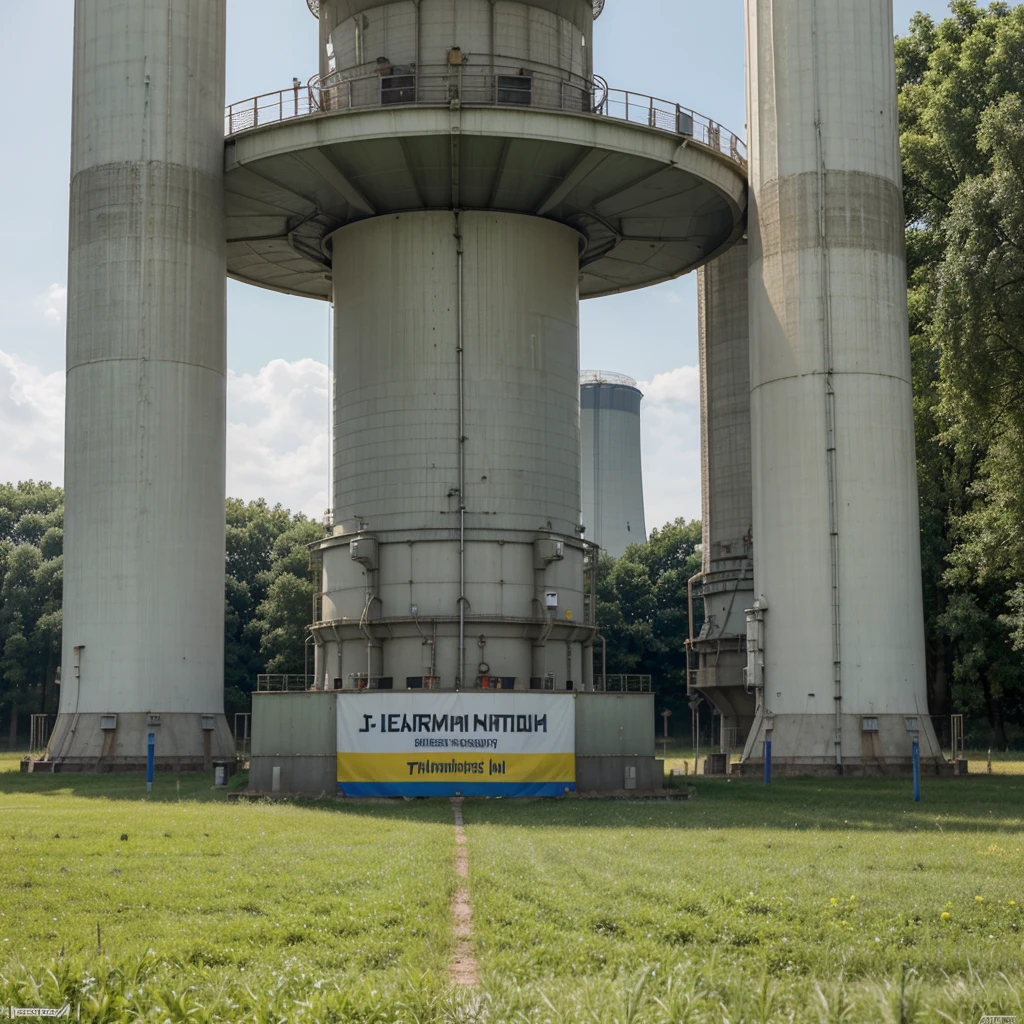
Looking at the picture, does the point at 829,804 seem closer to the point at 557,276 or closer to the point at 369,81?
the point at 557,276

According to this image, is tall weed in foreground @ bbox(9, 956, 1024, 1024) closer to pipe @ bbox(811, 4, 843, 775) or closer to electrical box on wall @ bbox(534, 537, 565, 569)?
pipe @ bbox(811, 4, 843, 775)

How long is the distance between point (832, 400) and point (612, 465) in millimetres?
101319

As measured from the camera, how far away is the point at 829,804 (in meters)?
33.9

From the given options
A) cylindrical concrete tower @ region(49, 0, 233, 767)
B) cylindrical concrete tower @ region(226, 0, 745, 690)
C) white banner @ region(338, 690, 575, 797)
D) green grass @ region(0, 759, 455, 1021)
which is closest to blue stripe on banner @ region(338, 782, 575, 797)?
white banner @ region(338, 690, 575, 797)

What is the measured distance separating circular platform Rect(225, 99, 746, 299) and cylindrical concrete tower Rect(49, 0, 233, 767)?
9.10ft

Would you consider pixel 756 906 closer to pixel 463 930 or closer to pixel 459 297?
pixel 463 930

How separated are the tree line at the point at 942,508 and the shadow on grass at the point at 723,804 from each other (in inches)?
407

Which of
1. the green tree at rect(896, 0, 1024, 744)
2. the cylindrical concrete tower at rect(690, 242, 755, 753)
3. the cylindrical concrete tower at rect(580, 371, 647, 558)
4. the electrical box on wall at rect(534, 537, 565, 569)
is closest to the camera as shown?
the green tree at rect(896, 0, 1024, 744)

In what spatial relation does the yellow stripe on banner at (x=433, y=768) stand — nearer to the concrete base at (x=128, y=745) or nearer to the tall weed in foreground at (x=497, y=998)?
the concrete base at (x=128, y=745)

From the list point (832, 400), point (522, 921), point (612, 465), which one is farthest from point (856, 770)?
point (612, 465)

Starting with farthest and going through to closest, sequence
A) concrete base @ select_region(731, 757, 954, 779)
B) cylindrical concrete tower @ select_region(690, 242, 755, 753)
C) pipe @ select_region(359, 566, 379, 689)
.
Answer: cylindrical concrete tower @ select_region(690, 242, 755, 753) → pipe @ select_region(359, 566, 379, 689) → concrete base @ select_region(731, 757, 954, 779)

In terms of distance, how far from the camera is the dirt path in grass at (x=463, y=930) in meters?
12.7

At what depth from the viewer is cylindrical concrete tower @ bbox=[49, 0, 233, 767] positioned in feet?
154

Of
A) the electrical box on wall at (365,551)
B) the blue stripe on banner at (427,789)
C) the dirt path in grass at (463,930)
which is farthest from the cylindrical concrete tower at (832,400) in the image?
the dirt path in grass at (463,930)
